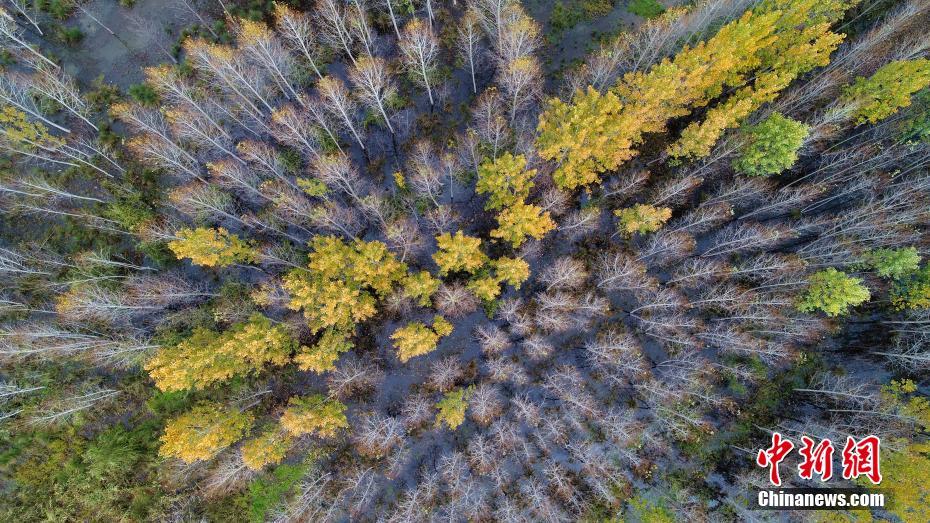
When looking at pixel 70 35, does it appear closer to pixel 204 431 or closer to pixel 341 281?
pixel 341 281

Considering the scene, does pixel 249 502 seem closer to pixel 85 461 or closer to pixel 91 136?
pixel 85 461

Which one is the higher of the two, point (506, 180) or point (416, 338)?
point (506, 180)

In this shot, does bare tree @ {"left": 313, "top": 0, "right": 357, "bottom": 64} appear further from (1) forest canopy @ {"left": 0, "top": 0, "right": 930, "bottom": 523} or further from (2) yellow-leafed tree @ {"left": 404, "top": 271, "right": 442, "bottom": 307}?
(2) yellow-leafed tree @ {"left": 404, "top": 271, "right": 442, "bottom": 307}

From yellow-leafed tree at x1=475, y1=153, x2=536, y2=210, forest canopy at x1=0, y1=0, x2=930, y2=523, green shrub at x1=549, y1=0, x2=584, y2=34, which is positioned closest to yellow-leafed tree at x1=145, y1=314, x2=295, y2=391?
forest canopy at x1=0, y1=0, x2=930, y2=523

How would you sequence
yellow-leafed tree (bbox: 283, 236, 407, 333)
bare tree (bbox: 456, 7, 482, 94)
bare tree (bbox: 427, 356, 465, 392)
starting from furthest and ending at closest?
bare tree (bbox: 427, 356, 465, 392) → bare tree (bbox: 456, 7, 482, 94) → yellow-leafed tree (bbox: 283, 236, 407, 333)

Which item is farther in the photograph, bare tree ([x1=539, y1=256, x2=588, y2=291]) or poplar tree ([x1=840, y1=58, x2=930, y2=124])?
bare tree ([x1=539, y1=256, x2=588, y2=291])

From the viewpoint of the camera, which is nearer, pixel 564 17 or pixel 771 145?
pixel 771 145

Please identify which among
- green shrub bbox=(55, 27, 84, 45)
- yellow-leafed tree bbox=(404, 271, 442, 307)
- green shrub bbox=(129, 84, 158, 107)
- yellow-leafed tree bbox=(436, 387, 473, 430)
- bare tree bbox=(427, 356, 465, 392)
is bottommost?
yellow-leafed tree bbox=(436, 387, 473, 430)

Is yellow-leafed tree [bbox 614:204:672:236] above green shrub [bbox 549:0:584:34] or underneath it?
underneath

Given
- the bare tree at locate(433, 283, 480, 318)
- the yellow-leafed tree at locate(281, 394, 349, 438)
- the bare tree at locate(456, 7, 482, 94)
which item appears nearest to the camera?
the yellow-leafed tree at locate(281, 394, 349, 438)

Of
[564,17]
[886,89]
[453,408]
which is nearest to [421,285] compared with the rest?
[453,408]

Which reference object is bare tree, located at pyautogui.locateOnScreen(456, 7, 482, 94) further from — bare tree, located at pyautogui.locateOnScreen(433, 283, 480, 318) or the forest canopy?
bare tree, located at pyautogui.locateOnScreen(433, 283, 480, 318)
